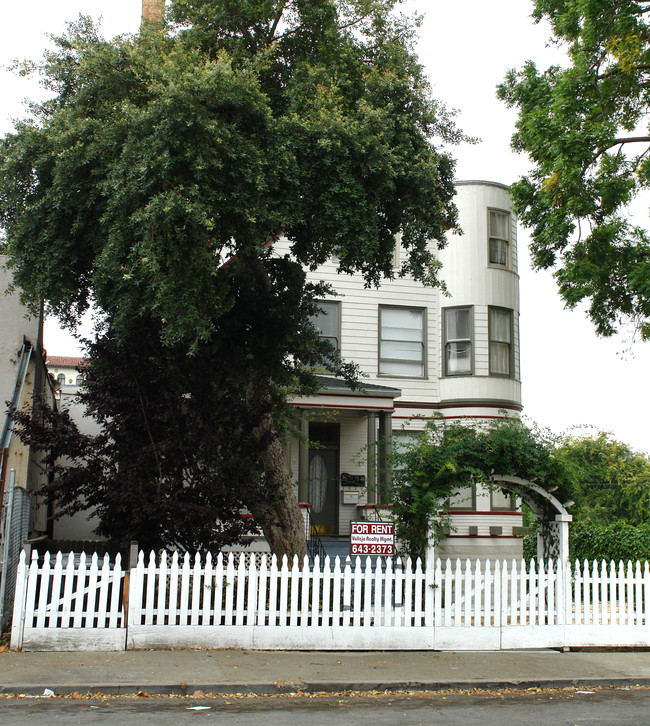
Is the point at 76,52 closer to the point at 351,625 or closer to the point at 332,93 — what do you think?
the point at 332,93

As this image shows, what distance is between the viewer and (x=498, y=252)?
2220 centimetres

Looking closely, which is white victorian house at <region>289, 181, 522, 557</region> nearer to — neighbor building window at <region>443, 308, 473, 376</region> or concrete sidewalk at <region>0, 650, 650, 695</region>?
neighbor building window at <region>443, 308, 473, 376</region>

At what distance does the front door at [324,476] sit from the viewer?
2056 cm

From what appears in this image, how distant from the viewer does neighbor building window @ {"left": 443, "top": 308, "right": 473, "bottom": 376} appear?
21641mm

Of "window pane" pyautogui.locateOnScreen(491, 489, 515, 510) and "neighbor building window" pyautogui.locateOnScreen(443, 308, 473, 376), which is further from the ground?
"neighbor building window" pyautogui.locateOnScreen(443, 308, 473, 376)

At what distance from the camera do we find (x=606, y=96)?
17.3m

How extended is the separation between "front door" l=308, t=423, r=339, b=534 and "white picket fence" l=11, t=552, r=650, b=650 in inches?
350

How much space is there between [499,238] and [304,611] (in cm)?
1439

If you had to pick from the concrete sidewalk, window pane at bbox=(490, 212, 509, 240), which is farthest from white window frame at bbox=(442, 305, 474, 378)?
the concrete sidewalk

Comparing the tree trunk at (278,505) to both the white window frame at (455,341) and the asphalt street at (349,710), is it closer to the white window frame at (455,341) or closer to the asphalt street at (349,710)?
the asphalt street at (349,710)

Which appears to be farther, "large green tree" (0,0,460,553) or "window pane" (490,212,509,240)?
"window pane" (490,212,509,240)

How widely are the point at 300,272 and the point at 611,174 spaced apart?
308 inches

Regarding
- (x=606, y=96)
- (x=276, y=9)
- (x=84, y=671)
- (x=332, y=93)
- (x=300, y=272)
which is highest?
(x=606, y=96)

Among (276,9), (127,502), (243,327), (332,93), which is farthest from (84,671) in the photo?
(276,9)
